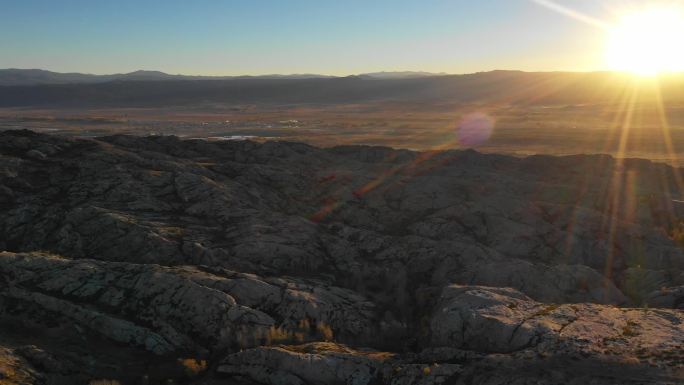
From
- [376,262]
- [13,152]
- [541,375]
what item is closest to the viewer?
[541,375]

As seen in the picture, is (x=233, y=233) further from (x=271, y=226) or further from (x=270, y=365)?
(x=270, y=365)

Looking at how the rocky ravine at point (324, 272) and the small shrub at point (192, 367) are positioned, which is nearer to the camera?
the rocky ravine at point (324, 272)

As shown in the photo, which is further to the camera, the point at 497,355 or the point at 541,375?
the point at 497,355

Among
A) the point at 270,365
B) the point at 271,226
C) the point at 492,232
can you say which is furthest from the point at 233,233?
the point at 492,232

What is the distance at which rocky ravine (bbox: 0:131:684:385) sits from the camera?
12.2 metres

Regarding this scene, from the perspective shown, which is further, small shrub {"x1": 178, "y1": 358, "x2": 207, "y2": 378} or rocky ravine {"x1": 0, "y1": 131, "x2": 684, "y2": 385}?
small shrub {"x1": 178, "y1": 358, "x2": 207, "y2": 378}

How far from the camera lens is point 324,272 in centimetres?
1948

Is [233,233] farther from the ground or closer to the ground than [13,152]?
closer to the ground

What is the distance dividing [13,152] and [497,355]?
26732mm

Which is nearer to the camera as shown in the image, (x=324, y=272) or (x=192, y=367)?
(x=192, y=367)

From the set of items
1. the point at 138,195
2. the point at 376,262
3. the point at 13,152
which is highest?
the point at 13,152

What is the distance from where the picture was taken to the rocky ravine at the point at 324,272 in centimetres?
1216

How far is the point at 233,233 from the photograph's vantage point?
21266 mm

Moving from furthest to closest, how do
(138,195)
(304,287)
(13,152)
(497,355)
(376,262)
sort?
(13,152) → (138,195) → (376,262) → (304,287) → (497,355)
